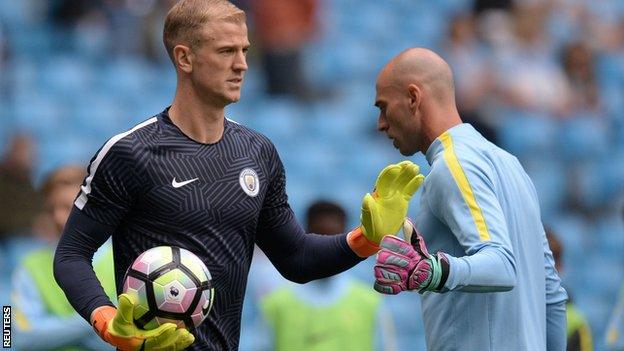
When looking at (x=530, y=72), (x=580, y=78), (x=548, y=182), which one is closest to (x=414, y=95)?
(x=548, y=182)

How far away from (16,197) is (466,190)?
602 centimetres

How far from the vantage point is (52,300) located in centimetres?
610

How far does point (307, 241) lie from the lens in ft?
15.1

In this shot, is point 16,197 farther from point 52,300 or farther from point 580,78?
point 580,78

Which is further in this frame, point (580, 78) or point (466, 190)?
point (580, 78)

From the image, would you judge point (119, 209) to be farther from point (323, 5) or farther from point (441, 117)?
point (323, 5)

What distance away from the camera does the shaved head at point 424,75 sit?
4.70 metres

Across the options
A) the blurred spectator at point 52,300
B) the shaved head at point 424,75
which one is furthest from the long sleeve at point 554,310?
the blurred spectator at point 52,300

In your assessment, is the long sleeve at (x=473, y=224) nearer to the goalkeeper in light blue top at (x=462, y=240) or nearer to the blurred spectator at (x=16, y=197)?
the goalkeeper in light blue top at (x=462, y=240)

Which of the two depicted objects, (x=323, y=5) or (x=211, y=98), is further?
(x=323, y=5)

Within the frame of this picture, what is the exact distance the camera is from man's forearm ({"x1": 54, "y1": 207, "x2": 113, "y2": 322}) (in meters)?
4.05

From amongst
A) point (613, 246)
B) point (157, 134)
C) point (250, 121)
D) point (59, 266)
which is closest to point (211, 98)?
point (157, 134)

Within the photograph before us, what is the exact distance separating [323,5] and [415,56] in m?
8.13

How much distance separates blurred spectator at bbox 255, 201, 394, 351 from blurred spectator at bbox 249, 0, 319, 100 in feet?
13.4
